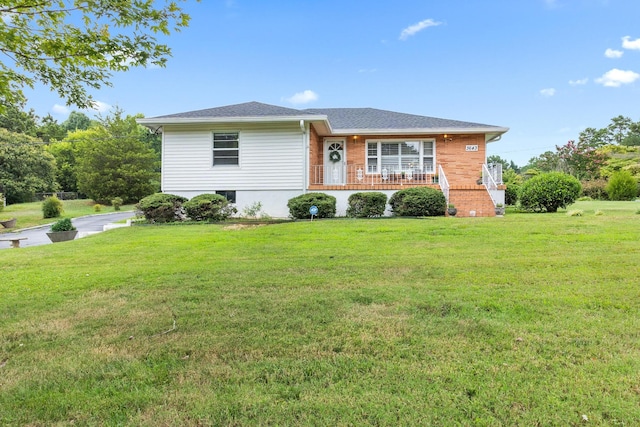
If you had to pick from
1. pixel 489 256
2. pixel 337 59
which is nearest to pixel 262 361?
pixel 489 256

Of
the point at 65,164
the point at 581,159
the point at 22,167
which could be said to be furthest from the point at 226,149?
the point at 65,164

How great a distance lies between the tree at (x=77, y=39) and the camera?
3.45 m

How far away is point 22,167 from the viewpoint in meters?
30.0

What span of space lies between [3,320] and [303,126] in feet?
33.4

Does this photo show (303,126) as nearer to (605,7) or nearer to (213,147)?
(213,147)

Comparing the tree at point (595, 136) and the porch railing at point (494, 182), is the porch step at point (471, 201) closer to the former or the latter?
the porch railing at point (494, 182)

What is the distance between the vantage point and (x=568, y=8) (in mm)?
14258

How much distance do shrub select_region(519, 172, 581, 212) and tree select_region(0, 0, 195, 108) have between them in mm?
12165

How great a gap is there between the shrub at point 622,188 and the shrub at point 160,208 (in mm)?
23653

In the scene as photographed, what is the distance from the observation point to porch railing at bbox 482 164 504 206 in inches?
497

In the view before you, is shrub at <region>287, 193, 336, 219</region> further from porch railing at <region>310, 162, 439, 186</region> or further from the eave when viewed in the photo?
the eave

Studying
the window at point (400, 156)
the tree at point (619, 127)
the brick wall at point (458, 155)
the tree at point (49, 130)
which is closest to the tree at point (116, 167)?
the tree at point (49, 130)

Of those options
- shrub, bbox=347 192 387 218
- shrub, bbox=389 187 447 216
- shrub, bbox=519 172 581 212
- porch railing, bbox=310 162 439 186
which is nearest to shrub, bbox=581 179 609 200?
shrub, bbox=519 172 581 212

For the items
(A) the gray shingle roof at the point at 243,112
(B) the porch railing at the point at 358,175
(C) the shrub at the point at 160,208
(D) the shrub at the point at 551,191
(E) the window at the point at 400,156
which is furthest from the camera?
(E) the window at the point at 400,156
